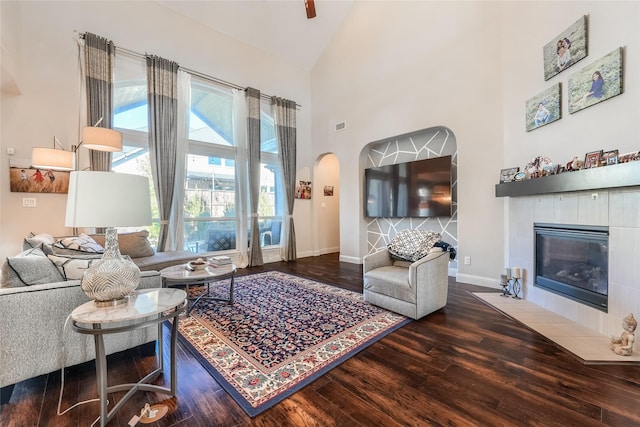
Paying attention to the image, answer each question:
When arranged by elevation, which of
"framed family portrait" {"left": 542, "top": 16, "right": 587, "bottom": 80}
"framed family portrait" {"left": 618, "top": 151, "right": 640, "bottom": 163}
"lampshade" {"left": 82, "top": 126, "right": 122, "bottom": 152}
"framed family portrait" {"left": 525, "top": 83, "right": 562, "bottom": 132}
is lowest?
"framed family portrait" {"left": 618, "top": 151, "right": 640, "bottom": 163}

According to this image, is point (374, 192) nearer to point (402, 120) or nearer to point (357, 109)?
point (402, 120)

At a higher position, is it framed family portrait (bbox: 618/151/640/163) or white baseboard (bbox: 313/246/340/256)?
framed family portrait (bbox: 618/151/640/163)

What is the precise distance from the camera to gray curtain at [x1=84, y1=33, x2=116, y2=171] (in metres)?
3.71

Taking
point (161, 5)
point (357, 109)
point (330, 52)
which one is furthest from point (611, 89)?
point (161, 5)

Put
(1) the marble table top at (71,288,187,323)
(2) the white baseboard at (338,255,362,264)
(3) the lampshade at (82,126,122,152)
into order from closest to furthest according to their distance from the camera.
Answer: (1) the marble table top at (71,288,187,323) → (3) the lampshade at (82,126,122,152) → (2) the white baseboard at (338,255,362,264)

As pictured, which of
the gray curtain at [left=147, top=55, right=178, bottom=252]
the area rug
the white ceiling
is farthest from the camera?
the white ceiling

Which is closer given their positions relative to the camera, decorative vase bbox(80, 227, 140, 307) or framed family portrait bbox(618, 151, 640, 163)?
decorative vase bbox(80, 227, 140, 307)

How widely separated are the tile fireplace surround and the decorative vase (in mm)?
3584

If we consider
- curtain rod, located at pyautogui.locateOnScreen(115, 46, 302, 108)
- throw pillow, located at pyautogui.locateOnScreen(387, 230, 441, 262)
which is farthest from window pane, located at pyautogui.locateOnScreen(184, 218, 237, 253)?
throw pillow, located at pyautogui.locateOnScreen(387, 230, 441, 262)

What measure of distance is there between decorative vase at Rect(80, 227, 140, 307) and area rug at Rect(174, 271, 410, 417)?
2.82ft

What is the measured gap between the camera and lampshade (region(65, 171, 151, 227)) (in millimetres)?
1315

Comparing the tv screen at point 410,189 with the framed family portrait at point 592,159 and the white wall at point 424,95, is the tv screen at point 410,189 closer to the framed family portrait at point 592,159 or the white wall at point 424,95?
the white wall at point 424,95

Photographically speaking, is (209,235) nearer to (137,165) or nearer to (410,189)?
(137,165)

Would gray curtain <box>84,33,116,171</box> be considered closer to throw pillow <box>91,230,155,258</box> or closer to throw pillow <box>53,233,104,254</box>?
throw pillow <box>91,230,155,258</box>
